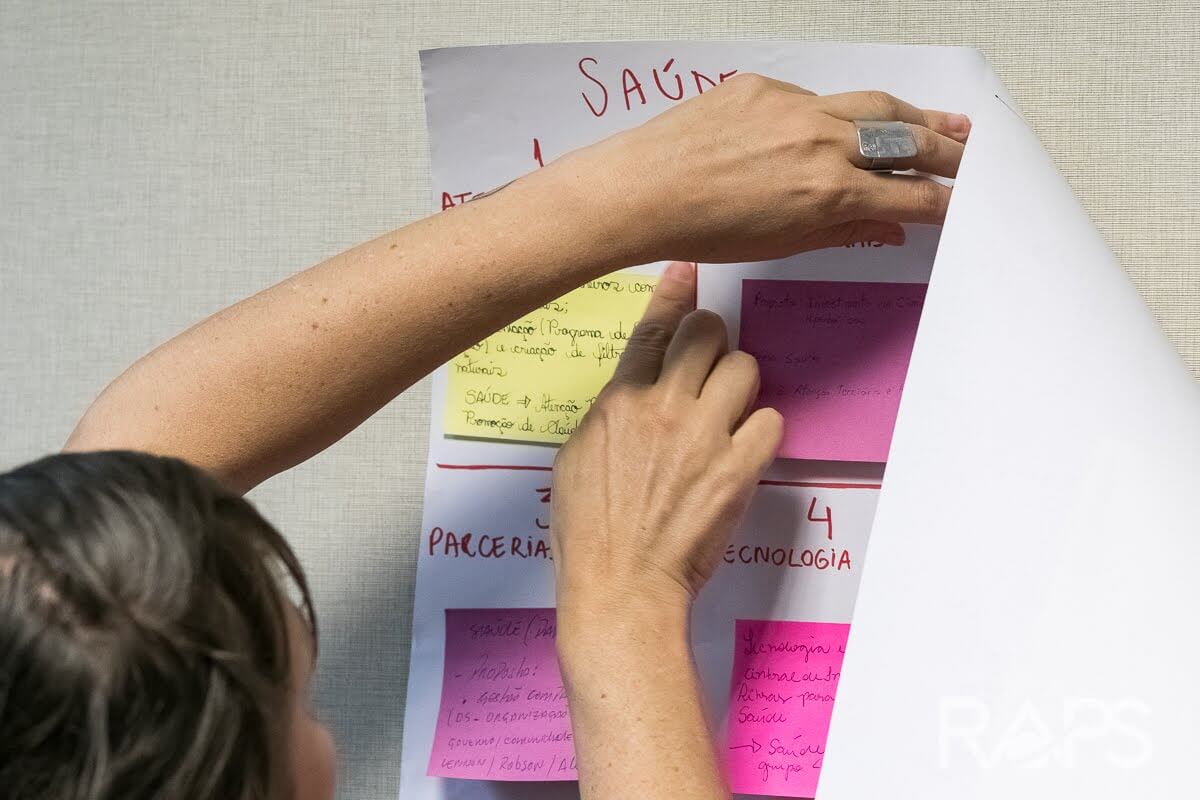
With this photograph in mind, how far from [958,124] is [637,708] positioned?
353mm

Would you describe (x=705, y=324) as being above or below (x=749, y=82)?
below

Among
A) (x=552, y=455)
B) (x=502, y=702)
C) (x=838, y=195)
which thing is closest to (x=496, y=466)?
(x=552, y=455)

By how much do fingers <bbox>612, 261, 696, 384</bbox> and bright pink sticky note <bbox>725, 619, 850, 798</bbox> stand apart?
163 mm

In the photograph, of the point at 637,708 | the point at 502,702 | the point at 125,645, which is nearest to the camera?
the point at 125,645

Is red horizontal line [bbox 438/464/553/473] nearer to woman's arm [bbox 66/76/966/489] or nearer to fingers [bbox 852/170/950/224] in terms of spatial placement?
woman's arm [bbox 66/76/966/489]

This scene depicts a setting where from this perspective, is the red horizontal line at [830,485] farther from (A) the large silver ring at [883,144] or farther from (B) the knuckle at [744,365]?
(A) the large silver ring at [883,144]

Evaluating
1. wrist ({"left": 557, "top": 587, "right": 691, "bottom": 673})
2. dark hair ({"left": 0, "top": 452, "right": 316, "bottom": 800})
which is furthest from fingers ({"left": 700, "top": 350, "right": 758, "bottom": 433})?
dark hair ({"left": 0, "top": 452, "right": 316, "bottom": 800})

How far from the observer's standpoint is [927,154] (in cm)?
50

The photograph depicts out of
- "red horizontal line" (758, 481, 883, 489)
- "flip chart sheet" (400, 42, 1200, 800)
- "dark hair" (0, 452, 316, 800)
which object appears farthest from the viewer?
"red horizontal line" (758, 481, 883, 489)

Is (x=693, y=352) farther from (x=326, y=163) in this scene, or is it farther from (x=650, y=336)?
(x=326, y=163)

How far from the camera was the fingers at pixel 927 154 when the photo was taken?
1.63 ft

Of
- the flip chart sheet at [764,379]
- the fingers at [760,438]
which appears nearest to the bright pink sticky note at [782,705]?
the flip chart sheet at [764,379]

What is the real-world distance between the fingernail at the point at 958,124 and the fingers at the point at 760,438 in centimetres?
18

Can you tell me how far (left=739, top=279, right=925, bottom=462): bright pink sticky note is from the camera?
551mm
